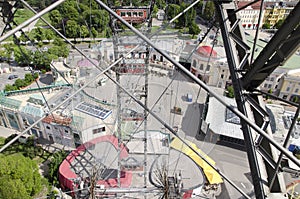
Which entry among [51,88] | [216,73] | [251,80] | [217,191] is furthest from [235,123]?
[251,80]

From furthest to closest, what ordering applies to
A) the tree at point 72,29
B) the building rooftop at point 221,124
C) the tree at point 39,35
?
the tree at point 72,29 → the tree at point 39,35 → the building rooftop at point 221,124

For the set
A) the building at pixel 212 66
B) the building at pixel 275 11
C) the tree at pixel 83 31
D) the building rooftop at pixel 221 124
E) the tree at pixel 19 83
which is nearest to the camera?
the building rooftop at pixel 221 124

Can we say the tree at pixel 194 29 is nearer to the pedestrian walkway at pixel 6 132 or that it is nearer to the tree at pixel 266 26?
the tree at pixel 266 26

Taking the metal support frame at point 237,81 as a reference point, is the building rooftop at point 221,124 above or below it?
below

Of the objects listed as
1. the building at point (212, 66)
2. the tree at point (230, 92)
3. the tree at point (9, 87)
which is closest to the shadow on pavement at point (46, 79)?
the tree at point (9, 87)

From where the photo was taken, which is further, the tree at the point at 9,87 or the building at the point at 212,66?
the building at the point at 212,66

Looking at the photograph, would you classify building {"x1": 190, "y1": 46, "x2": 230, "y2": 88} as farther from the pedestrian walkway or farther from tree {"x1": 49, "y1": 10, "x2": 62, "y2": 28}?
tree {"x1": 49, "y1": 10, "x2": 62, "y2": 28}
